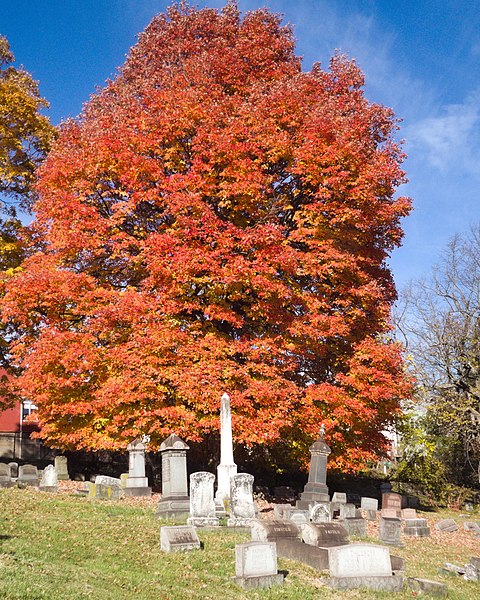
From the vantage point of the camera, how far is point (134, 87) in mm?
22016

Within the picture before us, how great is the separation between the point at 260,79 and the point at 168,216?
19.7 feet

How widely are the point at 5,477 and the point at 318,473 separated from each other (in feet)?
29.7

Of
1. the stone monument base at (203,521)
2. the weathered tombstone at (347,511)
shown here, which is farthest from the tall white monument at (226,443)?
the weathered tombstone at (347,511)

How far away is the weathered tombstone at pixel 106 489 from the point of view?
635 inches

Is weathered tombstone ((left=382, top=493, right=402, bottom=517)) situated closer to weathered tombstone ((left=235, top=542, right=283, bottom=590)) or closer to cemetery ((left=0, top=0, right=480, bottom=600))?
cemetery ((left=0, top=0, right=480, bottom=600))

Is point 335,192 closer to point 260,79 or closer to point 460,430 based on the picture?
point 260,79

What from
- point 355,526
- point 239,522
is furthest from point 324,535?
point 355,526

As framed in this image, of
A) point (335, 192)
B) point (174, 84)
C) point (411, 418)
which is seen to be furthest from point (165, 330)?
point (411, 418)

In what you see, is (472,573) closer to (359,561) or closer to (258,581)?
(359,561)

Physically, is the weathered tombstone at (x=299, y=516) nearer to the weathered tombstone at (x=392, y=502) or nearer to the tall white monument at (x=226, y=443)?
the tall white monument at (x=226, y=443)

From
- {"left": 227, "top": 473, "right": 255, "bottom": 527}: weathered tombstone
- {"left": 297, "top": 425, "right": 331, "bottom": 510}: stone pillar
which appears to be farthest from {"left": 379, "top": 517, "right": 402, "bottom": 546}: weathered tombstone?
→ {"left": 227, "top": 473, "right": 255, "bottom": 527}: weathered tombstone

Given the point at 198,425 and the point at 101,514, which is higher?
the point at 198,425

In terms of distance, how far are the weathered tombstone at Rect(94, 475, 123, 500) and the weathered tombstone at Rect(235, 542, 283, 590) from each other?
781 centimetres

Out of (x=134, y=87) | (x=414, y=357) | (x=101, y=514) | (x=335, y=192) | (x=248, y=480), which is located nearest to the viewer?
(x=101, y=514)
